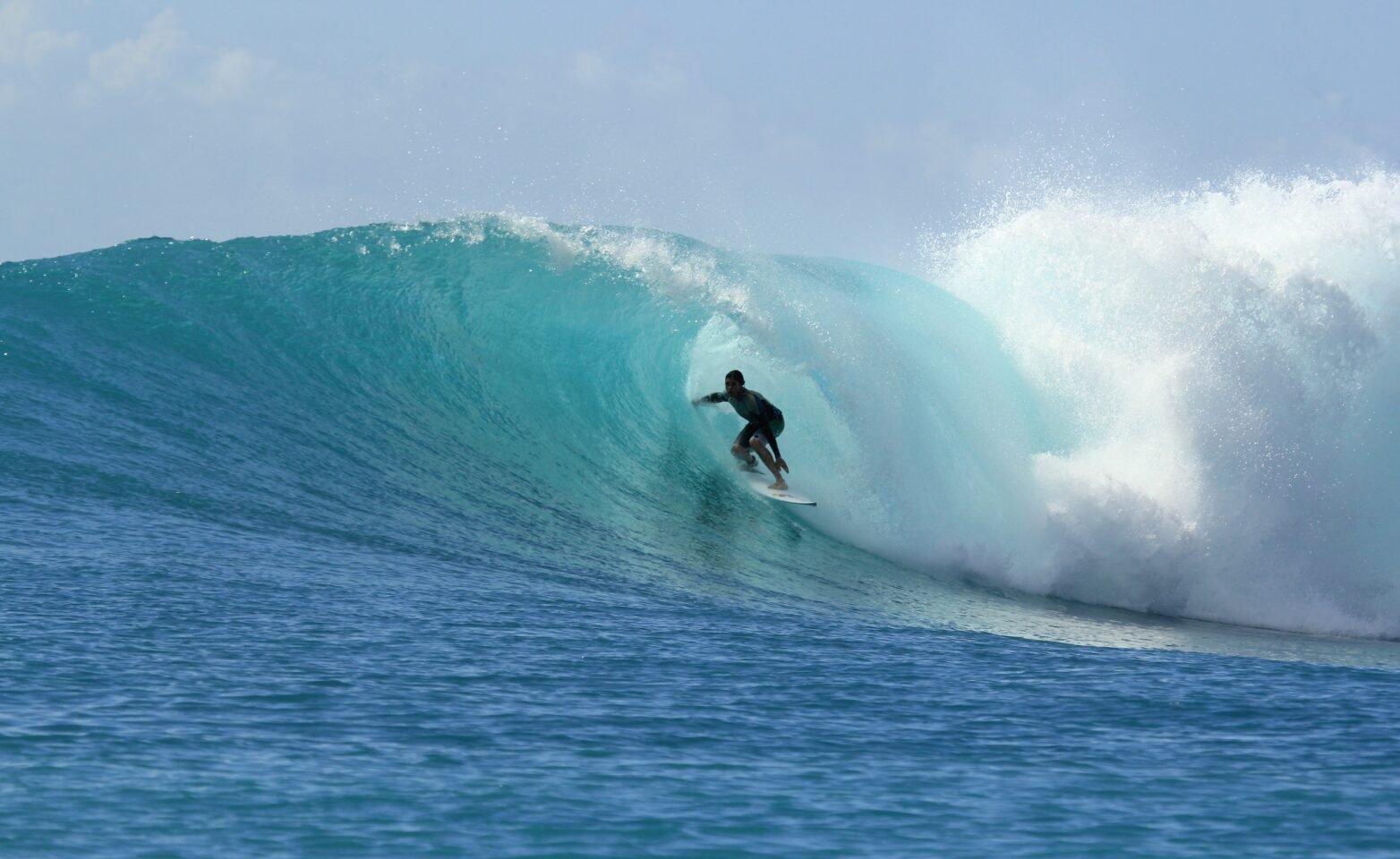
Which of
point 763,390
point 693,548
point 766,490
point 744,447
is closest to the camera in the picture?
point 693,548

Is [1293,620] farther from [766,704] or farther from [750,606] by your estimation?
[766,704]

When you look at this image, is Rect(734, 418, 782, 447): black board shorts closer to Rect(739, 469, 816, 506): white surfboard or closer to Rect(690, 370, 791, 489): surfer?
Rect(690, 370, 791, 489): surfer

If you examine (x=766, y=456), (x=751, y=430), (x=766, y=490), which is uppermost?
(x=751, y=430)

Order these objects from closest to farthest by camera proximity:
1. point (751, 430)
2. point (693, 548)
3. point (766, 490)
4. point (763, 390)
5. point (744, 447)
Answer: 1. point (693, 548)
2. point (766, 490)
3. point (751, 430)
4. point (744, 447)
5. point (763, 390)

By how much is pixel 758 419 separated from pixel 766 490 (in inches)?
23.5

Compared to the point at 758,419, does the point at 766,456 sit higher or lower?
lower

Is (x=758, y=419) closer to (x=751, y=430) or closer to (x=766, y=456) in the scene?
(x=751, y=430)

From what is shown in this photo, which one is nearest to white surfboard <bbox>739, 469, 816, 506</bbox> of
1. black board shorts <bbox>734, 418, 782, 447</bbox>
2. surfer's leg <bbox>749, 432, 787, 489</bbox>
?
surfer's leg <bbox>749, 432, 787, 489</bbox>

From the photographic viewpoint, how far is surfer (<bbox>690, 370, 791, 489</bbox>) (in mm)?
12289

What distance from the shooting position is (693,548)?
10617 mm

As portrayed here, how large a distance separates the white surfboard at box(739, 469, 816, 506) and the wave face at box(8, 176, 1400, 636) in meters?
0.18

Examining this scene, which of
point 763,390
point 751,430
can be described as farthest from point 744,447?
point 763,390

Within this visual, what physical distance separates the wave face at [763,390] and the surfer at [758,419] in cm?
37

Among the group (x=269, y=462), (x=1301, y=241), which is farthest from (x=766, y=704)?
(x=1301, y=241)
